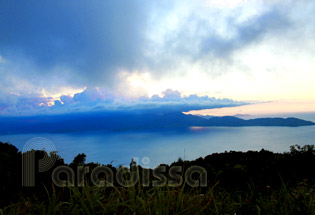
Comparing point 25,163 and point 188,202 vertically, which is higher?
point 25,163

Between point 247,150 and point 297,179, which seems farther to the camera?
point 247,150

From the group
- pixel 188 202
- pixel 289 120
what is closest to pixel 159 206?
pixel 188 202

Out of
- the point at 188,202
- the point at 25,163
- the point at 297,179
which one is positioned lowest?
the point at 297,179

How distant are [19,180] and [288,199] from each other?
19.8ft

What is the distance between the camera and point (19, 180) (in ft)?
19.7

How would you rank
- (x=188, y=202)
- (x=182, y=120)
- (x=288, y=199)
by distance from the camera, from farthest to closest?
(x=182, y=120)
(x=288, y=199)
(x=188, y=202)

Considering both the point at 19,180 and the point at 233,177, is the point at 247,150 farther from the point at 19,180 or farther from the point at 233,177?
the point at 19,180

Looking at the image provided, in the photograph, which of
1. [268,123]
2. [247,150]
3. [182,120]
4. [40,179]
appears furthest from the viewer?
[182,120]

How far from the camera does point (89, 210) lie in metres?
4.02

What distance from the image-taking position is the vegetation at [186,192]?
13.6ft

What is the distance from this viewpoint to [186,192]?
5.44 metres

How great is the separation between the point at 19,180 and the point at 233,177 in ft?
19.8

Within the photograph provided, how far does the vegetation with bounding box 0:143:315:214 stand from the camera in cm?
413

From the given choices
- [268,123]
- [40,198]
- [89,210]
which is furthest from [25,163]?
[268,123]
